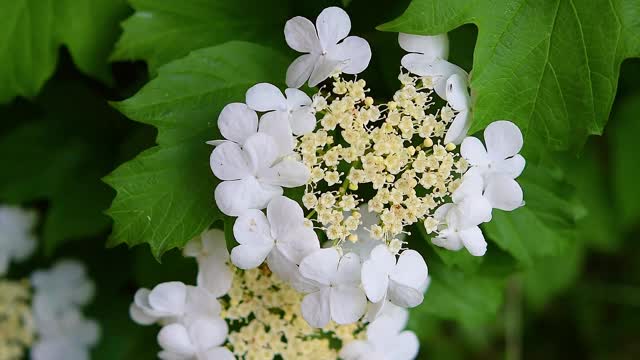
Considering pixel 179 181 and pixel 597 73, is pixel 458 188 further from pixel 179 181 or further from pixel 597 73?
pixel 179 181

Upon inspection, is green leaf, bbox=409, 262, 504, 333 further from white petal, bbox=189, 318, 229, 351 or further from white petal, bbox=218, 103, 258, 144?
white petal, bbox=218, 103, 258, 144

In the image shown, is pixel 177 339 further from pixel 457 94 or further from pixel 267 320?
pixel 457 94

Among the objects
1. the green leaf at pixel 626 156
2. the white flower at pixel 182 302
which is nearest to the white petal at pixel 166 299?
the white flower at pixel 182 302

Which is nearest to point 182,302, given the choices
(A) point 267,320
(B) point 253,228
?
(A) point 267,320

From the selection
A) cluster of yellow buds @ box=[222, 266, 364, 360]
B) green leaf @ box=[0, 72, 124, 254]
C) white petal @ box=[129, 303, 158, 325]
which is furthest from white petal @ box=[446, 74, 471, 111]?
green leaf @ box=[0, 72, 124, 254]

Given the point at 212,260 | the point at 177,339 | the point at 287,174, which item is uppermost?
the point at 287,174
